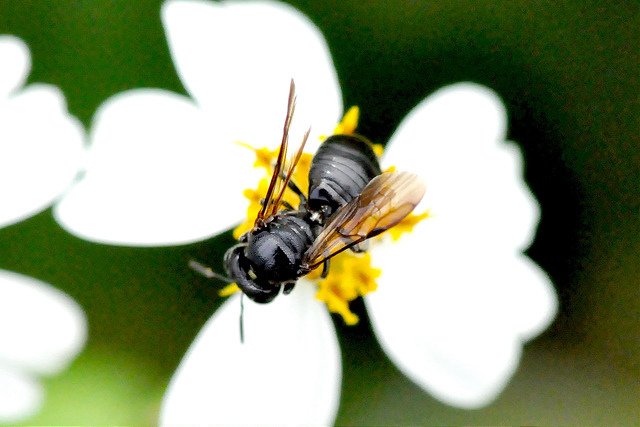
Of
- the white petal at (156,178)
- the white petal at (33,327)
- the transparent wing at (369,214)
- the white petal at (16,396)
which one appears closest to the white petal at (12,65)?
the white petal at (156,178)

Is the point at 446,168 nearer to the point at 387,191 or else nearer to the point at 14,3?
the point at 387,191

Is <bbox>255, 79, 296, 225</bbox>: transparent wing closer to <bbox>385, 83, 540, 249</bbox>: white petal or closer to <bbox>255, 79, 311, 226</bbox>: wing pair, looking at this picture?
<bbox>255, 79, 311, 226</bbox>: wing pair

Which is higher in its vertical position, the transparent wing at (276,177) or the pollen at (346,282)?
A: the transparent wing at (276,177)

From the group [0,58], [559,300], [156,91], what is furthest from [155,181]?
[559,300]

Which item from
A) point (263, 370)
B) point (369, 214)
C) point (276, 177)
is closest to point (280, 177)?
point (276, 177)

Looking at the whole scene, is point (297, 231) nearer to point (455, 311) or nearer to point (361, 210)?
point (361, 210)

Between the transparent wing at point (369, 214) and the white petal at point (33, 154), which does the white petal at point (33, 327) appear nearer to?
the white petal at point (33, 154)
